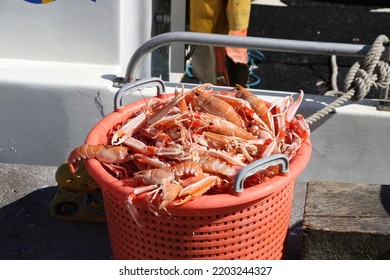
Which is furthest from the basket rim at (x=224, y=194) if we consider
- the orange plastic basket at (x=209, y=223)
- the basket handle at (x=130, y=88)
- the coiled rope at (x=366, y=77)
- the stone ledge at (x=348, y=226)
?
the coiled rope at (x=366, y=77)

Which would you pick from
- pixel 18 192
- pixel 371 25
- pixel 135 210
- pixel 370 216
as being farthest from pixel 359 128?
pixel 371 25

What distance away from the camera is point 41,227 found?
4234 mm

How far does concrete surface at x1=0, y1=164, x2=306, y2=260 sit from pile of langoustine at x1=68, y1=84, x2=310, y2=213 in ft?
2.88

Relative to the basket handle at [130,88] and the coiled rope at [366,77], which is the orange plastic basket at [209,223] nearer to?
the basket handle at [130,88]

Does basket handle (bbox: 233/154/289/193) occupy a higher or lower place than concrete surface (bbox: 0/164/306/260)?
higher

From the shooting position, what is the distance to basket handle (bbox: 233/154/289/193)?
2850 millimetres

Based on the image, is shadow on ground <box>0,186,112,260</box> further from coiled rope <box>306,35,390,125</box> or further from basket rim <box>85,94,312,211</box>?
coiled rope <box>306,35,390,125</box>

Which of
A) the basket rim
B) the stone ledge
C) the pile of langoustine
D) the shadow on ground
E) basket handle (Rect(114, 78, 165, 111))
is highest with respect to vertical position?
basket handle (Rect(114, 78, 165, 111))

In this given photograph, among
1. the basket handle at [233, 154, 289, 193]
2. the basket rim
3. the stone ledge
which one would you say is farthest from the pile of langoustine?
the stone ledge

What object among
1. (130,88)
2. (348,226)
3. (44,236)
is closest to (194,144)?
(130,88)

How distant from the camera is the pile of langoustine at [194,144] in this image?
2959mm

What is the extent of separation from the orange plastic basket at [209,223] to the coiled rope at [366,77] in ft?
3.03

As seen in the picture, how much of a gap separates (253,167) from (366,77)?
1574 millimetres

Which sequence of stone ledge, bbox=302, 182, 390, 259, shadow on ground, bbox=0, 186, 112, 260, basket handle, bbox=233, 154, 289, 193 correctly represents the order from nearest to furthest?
1. basket handle, bbox=233, 154, 289, 193
2. stone ledge, bbox=302, 182, 390, 259
3. shadow on ground, bbox=0, 186, 112, 260
